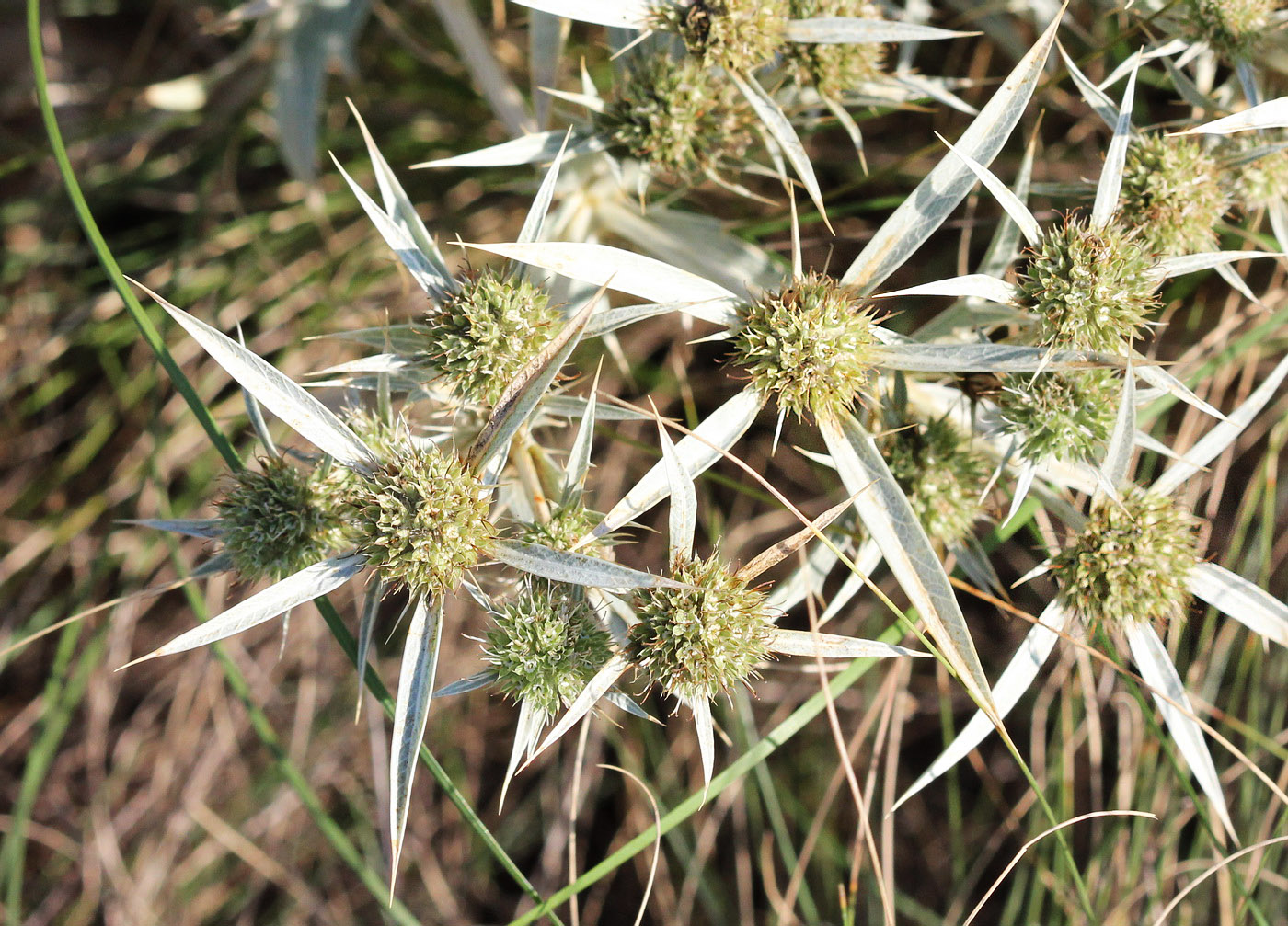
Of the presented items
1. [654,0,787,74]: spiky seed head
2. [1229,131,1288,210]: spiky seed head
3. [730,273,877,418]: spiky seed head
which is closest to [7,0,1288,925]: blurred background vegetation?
[1229,131,1288,210]: spiky seed head

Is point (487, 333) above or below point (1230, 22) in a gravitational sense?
below

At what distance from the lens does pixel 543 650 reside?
4.40ft

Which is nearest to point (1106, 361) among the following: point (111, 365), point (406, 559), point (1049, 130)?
point (406, 559)

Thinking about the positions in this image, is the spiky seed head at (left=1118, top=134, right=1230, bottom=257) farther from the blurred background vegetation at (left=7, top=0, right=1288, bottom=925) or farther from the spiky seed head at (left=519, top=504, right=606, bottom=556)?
the spiky seed head at (left=519, top=504, right=606, bottom=556)

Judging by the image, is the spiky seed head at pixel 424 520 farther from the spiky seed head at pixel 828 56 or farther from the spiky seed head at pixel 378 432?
the spiky seed head at pixel 828 56

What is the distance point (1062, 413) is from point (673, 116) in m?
0.88

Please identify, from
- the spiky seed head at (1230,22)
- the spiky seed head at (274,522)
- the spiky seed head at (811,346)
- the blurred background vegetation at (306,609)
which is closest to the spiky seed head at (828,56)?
the spiky seed head at (811,346)

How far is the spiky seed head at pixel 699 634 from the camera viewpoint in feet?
Answer: 4.29

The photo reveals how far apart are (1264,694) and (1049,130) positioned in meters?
1.80

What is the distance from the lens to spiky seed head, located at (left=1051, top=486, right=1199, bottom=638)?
1488 mm

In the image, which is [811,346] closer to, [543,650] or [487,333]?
[487,333]

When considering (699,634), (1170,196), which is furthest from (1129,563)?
(699,634)

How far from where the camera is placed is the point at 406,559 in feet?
4.30

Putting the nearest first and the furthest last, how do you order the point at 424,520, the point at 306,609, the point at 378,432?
1. the point at 424,520
2. the point at 378,432
3. the point at 306,609
